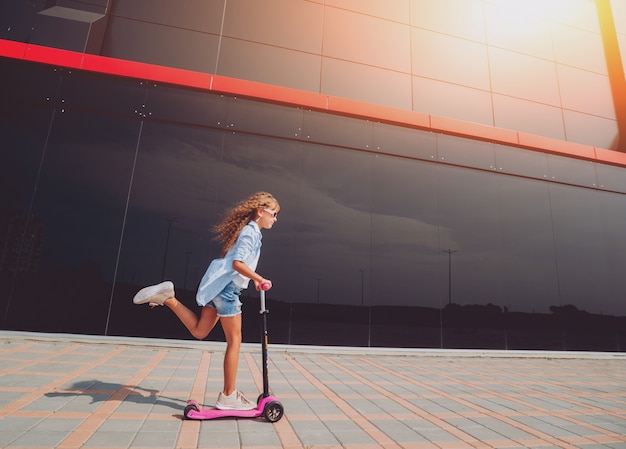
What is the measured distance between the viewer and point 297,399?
335 centimetres

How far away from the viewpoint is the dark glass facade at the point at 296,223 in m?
6.00

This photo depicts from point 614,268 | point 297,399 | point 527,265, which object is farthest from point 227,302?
point 614,268

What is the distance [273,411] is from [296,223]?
4.39 m

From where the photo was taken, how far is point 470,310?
7.12 meters

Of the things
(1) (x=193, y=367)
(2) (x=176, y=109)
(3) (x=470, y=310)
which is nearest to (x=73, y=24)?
(2) (x=176, y=109)

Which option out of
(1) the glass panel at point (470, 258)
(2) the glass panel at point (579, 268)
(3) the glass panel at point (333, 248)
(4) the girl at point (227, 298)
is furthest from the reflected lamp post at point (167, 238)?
(2) the glass panel at point (579, 268)

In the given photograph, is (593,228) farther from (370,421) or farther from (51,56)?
(51,56)

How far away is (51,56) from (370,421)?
8569 mm

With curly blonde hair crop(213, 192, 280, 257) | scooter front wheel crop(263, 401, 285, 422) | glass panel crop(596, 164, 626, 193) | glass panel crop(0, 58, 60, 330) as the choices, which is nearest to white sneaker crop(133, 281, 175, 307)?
curly blonde hair crop(213, 192, 280, 257)

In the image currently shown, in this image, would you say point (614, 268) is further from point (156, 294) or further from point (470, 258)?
point (156, 294)

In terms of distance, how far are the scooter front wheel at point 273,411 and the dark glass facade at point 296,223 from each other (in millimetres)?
3666

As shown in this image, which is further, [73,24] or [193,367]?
[73,24]

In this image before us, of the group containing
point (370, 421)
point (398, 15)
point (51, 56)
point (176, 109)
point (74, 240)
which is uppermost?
point (398, 15)

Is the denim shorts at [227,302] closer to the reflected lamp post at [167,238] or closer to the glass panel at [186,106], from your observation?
the reflected lamp post at [167,238]
